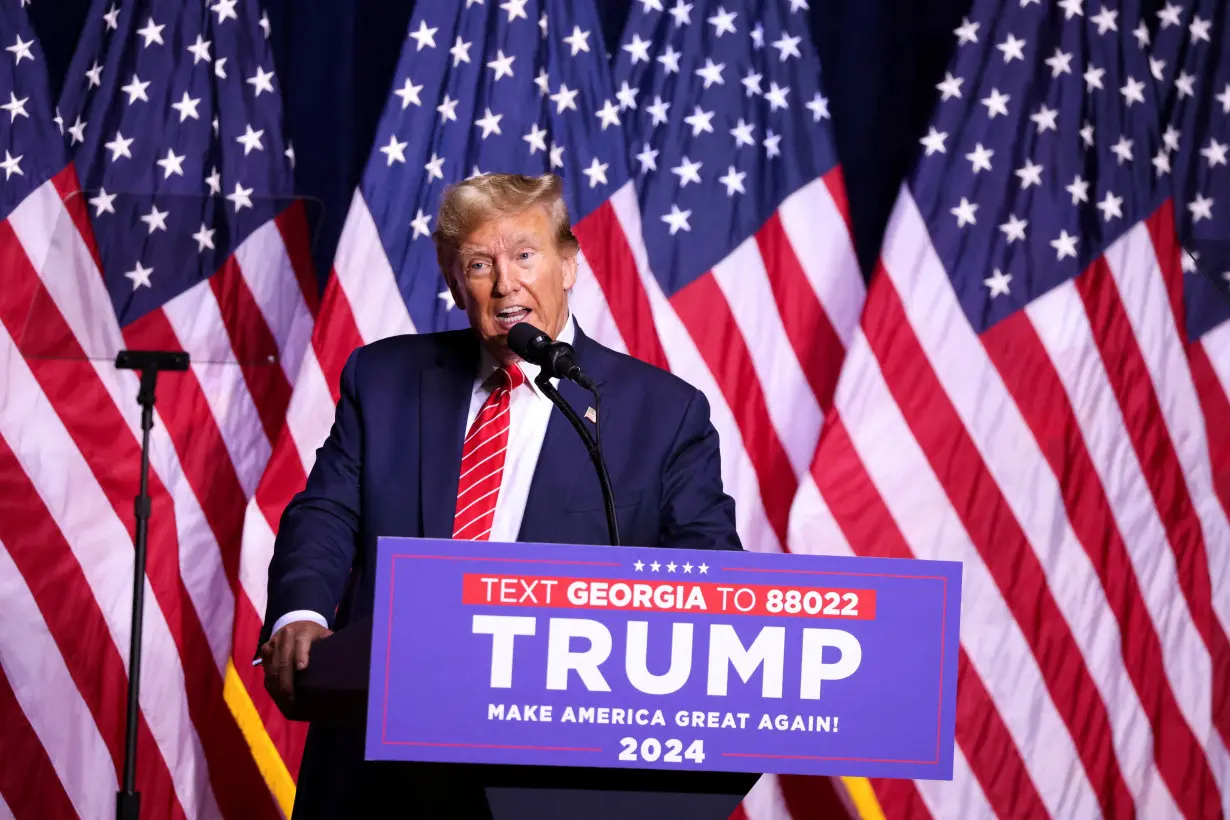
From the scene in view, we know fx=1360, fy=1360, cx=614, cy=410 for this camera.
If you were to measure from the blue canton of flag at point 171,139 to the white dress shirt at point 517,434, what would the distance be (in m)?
2.00

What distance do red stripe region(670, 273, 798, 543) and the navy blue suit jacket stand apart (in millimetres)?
1690

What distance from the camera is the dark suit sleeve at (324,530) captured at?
178cm

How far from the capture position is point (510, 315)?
2115mm

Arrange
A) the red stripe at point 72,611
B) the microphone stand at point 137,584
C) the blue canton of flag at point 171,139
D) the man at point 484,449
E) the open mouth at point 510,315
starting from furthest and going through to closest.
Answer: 1. the blue canton of flag at point 171,139
2. the red stripe at point 72,611
3. the microphone stand at point 137,584
4. the open mouth at point 510,315
5. the man at point 484,449

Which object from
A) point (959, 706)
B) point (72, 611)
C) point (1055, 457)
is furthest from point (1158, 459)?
point (72, 611)

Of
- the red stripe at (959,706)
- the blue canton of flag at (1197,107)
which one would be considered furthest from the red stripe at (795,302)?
the blue canton of flag at (1197,107)

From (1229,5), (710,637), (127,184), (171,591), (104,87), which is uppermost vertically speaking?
(1229,5)

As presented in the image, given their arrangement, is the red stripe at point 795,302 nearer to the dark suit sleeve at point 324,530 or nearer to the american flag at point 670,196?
the american flag at point 670,196

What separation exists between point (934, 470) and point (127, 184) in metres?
2.41

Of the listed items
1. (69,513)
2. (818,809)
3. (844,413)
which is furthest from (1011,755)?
(69,513)

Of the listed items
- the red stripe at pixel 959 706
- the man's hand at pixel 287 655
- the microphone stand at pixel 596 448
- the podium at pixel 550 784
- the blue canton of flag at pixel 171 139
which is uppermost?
the blue canton of flag at pixel 171 139

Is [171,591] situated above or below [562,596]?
above

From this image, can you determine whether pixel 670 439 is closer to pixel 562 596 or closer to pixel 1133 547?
pixel 562 596

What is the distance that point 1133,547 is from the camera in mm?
3678
